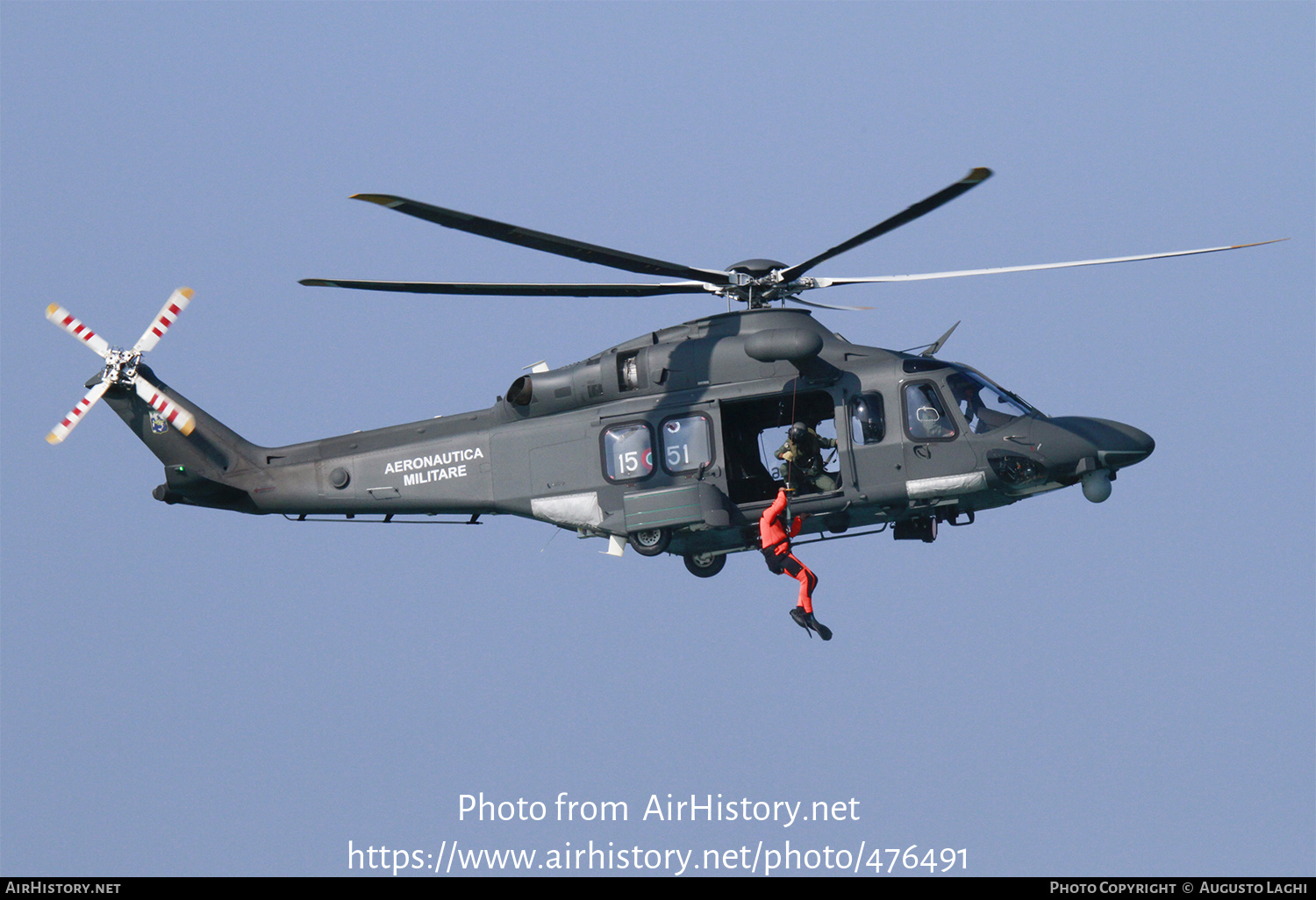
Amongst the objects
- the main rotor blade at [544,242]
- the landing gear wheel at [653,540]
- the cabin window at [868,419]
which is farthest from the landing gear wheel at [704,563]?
the main rotor blade at [544,242]

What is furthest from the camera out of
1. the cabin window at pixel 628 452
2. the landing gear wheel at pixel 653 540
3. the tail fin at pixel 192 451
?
the tail fin at pixel 192 451

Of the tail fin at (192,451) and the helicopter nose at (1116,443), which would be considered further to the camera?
the tail fin at (192,451)

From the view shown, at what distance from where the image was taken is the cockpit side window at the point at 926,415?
17.0 metres

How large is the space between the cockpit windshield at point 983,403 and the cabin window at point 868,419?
0.84 meters

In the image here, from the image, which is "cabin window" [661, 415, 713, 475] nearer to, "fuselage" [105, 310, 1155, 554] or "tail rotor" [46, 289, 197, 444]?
"fuselage" [105, 310, 1155, 554]

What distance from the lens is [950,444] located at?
1695 cm

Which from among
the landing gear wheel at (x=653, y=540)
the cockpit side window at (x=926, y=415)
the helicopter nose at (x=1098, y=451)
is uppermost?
the cockpit side window at (x=926, y=415)

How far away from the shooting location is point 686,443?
696 inches

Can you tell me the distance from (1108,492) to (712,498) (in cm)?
445

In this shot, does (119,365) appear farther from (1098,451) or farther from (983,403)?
(1098,451)

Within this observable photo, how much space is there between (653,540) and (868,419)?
287cm

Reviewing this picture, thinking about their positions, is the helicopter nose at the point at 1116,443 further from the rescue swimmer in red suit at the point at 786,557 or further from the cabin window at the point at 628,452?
the cabin window at the point at 628,452
